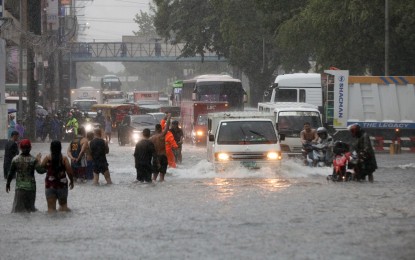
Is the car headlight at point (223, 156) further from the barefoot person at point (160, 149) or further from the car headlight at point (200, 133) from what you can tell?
the car headlight at point (200, 133)

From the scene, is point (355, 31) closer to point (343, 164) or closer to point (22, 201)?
point (343, 164)

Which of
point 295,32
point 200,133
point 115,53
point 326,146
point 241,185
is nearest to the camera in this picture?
point 241,185

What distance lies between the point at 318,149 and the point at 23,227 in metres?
13.3

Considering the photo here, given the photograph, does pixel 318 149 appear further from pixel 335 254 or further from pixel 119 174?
pixel 335 254

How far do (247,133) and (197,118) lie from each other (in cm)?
2379

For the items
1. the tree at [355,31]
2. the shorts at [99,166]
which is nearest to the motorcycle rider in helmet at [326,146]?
the shorts at [99,166]

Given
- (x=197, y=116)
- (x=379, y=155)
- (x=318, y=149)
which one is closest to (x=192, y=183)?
(x=318, y=149)

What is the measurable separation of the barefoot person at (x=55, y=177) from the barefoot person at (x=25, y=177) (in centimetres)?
17

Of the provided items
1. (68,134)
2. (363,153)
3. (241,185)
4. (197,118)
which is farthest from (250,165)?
(68,134)

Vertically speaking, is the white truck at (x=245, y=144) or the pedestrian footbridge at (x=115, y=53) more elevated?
the pedestrian footbridge at (x=115, y=53)

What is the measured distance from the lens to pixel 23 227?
1764 centimetres

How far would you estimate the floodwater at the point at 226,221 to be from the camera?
1430 cm

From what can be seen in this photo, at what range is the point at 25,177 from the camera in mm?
19594

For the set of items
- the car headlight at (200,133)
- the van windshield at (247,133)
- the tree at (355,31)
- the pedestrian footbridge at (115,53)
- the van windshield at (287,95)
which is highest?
the pedestrian footbridge at (115,53)
